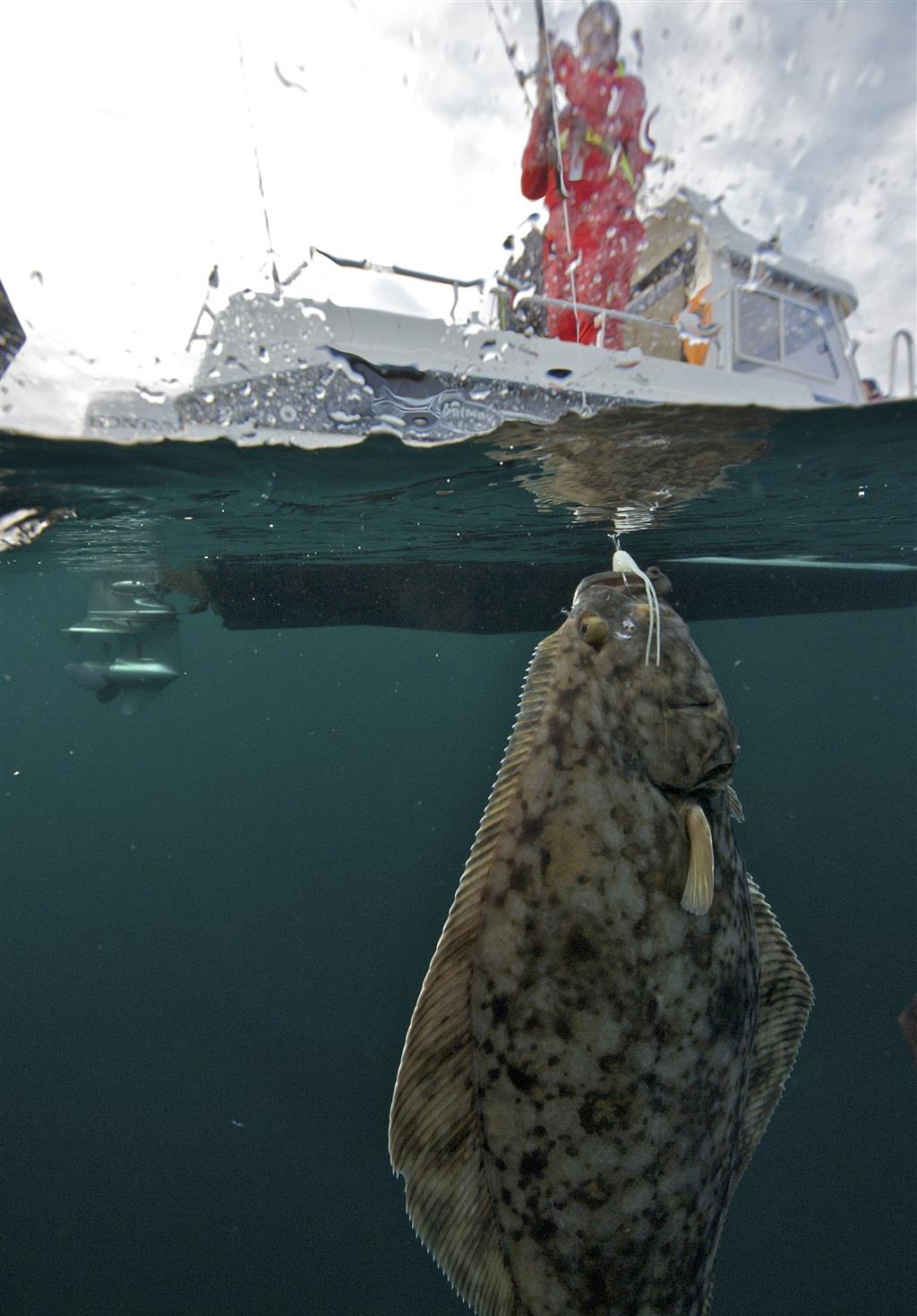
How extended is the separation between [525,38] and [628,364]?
251cm

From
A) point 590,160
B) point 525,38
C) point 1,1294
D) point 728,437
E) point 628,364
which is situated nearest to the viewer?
point 525,38

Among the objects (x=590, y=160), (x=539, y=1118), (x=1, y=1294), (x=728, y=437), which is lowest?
(x=1, y=1294)

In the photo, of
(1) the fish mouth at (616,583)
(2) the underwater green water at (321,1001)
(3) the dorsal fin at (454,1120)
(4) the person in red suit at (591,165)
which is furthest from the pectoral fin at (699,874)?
(2) the underwater green water at (321,1001)

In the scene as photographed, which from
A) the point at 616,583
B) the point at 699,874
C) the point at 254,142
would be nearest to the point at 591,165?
the point at 254,142

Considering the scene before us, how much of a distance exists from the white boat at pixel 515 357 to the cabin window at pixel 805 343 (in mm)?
13

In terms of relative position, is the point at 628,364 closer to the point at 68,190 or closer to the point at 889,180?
the point at 889,180

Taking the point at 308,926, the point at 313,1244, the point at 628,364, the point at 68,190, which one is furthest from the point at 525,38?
the point at 308,926

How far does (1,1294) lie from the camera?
454 inches

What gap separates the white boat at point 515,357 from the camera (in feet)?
11.9

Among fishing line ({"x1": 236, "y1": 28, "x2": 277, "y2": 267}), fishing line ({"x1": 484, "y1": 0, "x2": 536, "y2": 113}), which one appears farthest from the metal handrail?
fishing line ({"x1": 236, "y1": 28, "x2": 277, "y2": 267})

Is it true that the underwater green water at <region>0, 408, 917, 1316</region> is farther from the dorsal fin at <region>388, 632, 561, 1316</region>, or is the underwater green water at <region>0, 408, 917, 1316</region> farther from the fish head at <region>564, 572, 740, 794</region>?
the dorsal fin at <region>388, 632, 561, 1316</region>

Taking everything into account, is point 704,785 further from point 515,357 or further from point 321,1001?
point 321,1001

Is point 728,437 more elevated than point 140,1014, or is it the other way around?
point 728,437

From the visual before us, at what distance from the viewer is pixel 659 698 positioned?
2.77 metres
